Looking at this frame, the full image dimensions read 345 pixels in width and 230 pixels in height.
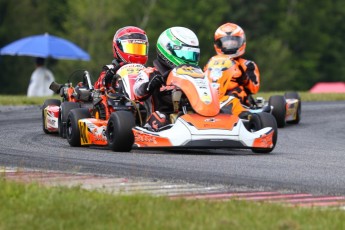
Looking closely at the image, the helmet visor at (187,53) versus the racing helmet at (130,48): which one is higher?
the helmet visor at (187,53)

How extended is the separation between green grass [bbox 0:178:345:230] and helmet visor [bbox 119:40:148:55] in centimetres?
611

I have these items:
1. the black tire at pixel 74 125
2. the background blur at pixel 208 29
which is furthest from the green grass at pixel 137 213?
the background blur at pixel 208 29

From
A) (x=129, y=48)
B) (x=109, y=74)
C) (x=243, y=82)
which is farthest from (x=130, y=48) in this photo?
(x=243, y=82)

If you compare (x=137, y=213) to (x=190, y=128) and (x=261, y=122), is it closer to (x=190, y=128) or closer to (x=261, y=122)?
(x=190, y=128)

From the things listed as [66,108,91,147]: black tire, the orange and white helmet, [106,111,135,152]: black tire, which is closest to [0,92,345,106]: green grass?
the orange and white helmet

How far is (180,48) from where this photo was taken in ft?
42.5

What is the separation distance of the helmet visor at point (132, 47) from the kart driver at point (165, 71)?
1205 millimetres

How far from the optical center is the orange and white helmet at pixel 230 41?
16375 millimetres

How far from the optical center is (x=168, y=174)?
9.89 m

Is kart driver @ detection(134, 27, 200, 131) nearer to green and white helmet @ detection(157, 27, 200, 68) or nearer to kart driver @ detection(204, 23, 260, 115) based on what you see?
green and white helmet @ detection(157, 27, 200, 68)

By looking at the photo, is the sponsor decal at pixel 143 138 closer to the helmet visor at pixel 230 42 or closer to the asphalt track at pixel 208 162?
the asphalt track at pixel 208 162

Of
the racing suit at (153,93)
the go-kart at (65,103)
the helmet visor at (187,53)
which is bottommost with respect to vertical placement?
the go-kart at (65,103)

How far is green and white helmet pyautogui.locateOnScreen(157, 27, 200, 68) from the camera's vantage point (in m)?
12.9

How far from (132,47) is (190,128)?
8.69 ft
